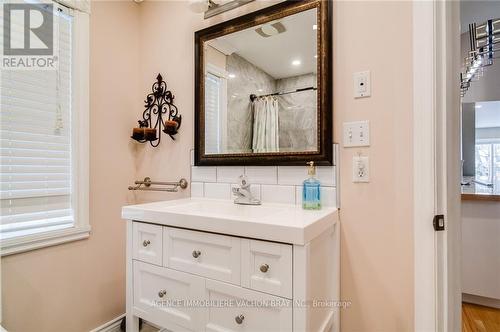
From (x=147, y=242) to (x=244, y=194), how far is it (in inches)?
19.9

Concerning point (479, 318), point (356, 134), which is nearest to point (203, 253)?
point (356, 134)

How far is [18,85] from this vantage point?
131cm

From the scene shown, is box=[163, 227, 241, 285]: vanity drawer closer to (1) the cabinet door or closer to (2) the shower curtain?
(1) the cabinet door

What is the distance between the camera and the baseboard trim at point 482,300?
2.06 meters

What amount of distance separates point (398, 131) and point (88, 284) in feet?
6.11

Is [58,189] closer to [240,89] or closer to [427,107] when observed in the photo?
[240,89]

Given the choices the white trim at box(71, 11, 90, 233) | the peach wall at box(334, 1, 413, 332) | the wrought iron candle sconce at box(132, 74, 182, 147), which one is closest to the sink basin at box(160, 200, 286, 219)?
the peach wall at box(334, 1, 413, 332)

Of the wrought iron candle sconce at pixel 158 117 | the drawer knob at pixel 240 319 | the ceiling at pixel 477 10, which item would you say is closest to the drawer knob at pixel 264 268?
the drawer knob at pixel 240 319

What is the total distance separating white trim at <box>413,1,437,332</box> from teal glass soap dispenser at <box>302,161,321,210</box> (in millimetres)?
372

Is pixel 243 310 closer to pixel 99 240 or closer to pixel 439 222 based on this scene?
pixel 439 222

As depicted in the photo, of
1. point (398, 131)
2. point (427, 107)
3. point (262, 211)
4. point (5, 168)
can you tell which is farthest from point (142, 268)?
point (427, 107)

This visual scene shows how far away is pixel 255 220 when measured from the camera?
A: 904 mm

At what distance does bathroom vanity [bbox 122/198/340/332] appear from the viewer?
839 mm

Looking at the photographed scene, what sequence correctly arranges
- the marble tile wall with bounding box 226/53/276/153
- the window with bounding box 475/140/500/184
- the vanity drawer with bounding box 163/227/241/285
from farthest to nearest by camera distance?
the window with bounding box 475/140/500/184
the marble tile wall with bounding box 226/53/276/153
the vanity drawer with bounding box 163/227/241/285
